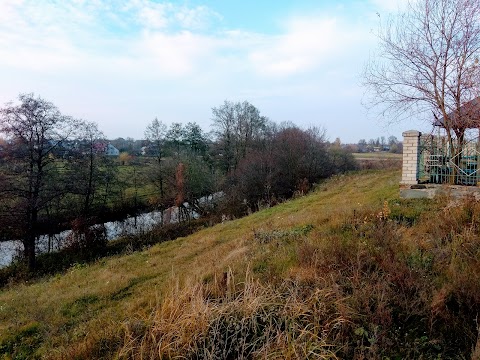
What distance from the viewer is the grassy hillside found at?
3322 mm

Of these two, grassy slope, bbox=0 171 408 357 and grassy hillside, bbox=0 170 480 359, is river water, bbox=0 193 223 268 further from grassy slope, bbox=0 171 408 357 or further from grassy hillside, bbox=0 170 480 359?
grassy hillside, bbox=0 170 480 359

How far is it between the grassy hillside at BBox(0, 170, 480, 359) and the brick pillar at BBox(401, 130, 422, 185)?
121 inches

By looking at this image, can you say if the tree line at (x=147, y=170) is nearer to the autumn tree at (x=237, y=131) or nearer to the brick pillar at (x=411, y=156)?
the autumn tree at (x=237, y=131)

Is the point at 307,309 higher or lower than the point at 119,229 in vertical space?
higher

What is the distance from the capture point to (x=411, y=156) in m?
9.37

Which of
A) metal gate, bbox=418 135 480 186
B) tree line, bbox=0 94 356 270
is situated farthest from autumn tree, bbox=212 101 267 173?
metal gate, bbox=418 135 480 186

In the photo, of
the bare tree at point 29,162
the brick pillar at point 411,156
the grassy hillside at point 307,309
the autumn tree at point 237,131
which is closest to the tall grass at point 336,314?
the grassy hillside at point 307,309

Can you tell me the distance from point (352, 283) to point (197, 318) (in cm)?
194

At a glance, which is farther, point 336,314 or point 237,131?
point 237,131

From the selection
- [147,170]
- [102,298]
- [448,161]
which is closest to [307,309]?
[102,298]

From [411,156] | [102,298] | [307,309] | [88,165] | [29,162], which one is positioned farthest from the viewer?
[88,165]

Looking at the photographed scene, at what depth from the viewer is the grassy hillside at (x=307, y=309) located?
332cm

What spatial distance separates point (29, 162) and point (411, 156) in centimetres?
1657

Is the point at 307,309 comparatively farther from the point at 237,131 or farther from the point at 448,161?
the point at 237,131
